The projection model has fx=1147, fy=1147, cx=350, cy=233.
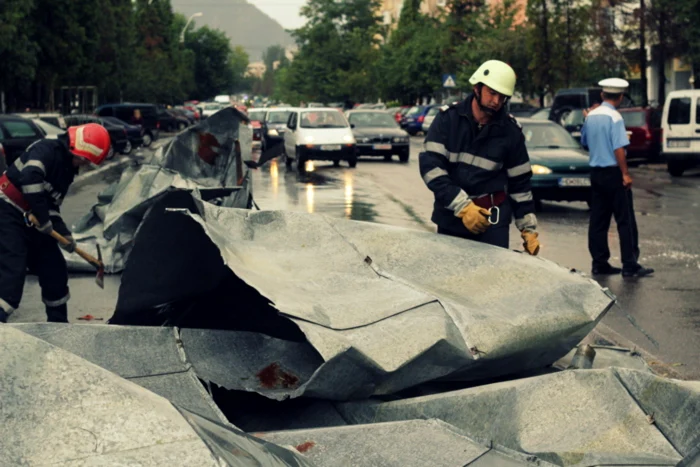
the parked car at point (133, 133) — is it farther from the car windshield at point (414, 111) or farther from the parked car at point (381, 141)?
the car windshield at point (414, 111)

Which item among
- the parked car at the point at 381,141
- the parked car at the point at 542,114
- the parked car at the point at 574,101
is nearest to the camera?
the parked car at the point at 381,141

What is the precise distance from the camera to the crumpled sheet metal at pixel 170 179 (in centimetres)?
1142

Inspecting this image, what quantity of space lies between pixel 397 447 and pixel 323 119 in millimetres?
26710

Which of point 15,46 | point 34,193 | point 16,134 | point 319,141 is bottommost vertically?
point 34,193

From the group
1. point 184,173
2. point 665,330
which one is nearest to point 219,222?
point 665,330

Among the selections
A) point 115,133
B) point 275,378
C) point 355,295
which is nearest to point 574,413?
point 355,295

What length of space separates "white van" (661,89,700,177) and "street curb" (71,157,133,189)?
12041mm

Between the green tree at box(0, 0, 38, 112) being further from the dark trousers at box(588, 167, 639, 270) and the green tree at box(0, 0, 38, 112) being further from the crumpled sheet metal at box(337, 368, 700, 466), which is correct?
the crumpled sheet metal at box(337, 368, 700, 466)

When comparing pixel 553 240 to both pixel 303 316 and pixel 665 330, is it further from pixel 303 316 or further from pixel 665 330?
pixel 303 316

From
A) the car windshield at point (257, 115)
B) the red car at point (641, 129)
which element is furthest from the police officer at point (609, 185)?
the car windshield at point (257, 115)

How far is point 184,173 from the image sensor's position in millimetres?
12219

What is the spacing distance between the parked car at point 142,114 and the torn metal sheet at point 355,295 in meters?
41.7

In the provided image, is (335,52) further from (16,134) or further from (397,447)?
(397,447)

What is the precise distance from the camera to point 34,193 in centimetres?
710
